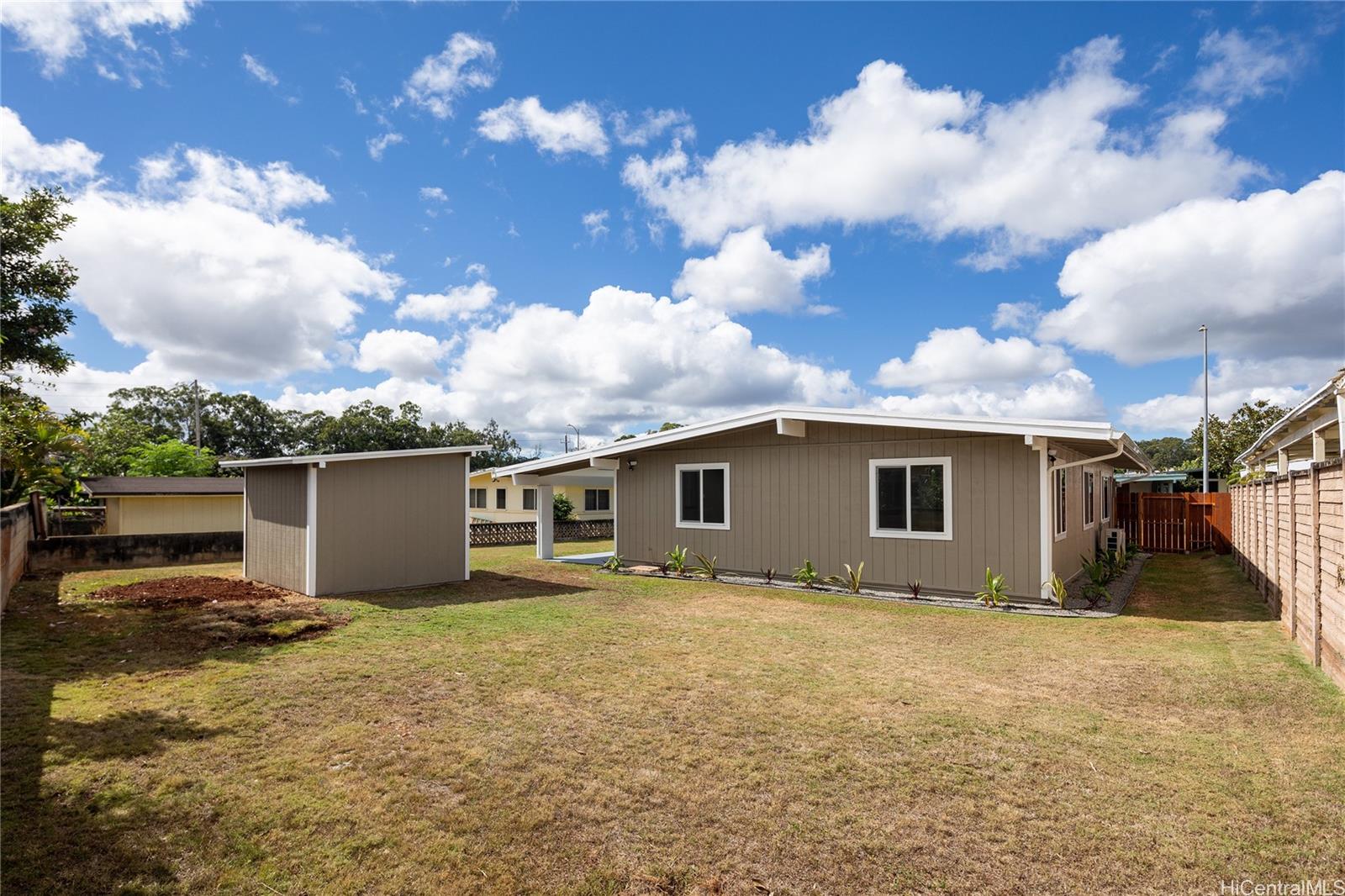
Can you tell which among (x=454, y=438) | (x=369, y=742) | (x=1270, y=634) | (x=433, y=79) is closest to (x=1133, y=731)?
(x=1270, y=634)

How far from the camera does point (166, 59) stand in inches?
347

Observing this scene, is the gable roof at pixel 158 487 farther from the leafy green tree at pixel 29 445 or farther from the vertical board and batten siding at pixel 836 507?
the vertical board and batten siding at pixel 836 507

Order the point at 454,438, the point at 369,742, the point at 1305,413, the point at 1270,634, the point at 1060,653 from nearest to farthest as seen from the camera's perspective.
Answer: the point at 369,742 → the point at 1060,653 → the point at 1270,634 → the point at 1305,413 → the point at 454,438

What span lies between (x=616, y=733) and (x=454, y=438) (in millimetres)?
55198

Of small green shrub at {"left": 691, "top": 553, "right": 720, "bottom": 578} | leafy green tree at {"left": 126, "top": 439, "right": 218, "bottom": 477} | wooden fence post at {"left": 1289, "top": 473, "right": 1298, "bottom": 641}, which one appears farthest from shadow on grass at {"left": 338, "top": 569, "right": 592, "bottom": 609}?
leafy green tree at {"left": 126, "top": 439, "right": 218, "bottom": 477}

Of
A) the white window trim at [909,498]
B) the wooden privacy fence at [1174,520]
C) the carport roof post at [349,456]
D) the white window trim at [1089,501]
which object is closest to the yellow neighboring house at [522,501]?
the carport roof post at [349,456]

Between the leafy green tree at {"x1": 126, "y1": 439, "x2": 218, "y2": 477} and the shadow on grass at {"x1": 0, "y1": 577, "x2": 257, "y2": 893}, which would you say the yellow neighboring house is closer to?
the leafy green tree at {"x1": 126, "y1": 439, "x2": 218, "y2": 477}

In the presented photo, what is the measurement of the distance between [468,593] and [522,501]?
18027 mm

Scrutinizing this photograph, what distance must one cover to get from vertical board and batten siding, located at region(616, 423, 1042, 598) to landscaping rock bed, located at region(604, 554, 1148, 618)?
196 millimetres

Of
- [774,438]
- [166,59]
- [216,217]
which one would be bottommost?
[774,438]

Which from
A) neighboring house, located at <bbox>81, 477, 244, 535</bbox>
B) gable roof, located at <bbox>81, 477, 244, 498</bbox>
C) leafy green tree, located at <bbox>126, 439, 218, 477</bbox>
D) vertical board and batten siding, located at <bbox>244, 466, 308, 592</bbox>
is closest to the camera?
vertical board and batten siding, located at <bbox>244, 466, 308, 592</bbox>

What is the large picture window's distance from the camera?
13734 millimetres

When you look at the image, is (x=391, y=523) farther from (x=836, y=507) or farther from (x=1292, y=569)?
(x=1292, y=569)

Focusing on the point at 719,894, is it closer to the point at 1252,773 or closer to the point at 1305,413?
the point at 1252,773
